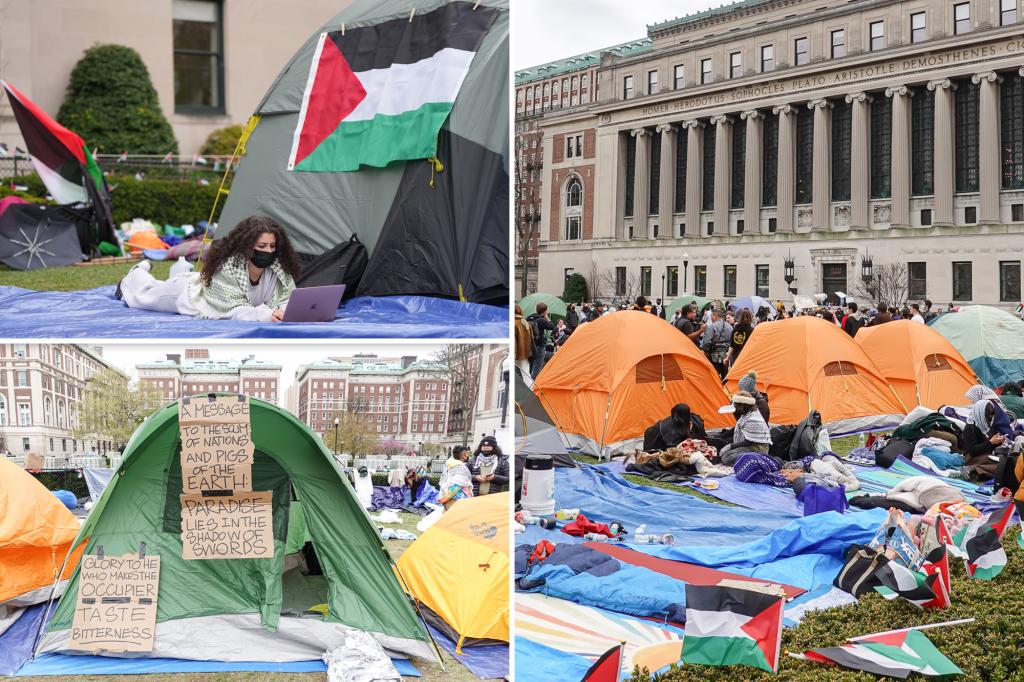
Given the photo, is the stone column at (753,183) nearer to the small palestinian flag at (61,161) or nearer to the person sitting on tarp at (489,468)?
the small palestinian flag at (61,161)

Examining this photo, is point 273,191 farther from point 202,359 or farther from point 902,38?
point 902,38

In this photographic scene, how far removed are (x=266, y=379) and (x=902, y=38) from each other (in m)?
47.4

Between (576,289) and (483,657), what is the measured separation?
50878 mm

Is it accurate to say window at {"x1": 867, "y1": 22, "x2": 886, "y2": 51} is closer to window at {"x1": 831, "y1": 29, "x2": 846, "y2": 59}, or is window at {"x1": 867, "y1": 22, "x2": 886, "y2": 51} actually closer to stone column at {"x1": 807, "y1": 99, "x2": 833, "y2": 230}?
window at {"x1": 831, "y1": 29, "x2": 846, "y2": 59}

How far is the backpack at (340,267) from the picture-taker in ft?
21.5

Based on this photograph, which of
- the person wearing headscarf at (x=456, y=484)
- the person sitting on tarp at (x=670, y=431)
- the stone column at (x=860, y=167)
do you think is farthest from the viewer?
the stone column at (x=860, y=167)

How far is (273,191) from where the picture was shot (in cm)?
736

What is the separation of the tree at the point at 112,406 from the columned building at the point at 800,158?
38.8 m

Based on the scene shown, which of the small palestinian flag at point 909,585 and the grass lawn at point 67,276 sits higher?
the grass lawn at point 67,276

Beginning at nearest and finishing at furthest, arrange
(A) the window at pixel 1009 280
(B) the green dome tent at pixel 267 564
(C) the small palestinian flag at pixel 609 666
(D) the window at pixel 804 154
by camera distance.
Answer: (C) the small palestinian flag at pixel 609 666 < (B) the green dome tent at pixel 267 564 < (A) the window at pixel 1009 280 < (D) the window at pixel 804 154

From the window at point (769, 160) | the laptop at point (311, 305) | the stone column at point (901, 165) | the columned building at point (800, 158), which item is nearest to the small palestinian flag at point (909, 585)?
the laptop at point (311, 305)

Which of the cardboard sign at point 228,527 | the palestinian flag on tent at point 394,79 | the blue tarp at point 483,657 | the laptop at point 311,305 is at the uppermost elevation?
the palestinian flag on tent at point 394,79

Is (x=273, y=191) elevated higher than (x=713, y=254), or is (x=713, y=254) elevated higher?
(x=713, y=254)

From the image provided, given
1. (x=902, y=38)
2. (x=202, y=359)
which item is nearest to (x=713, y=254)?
(x=902, y=38)
